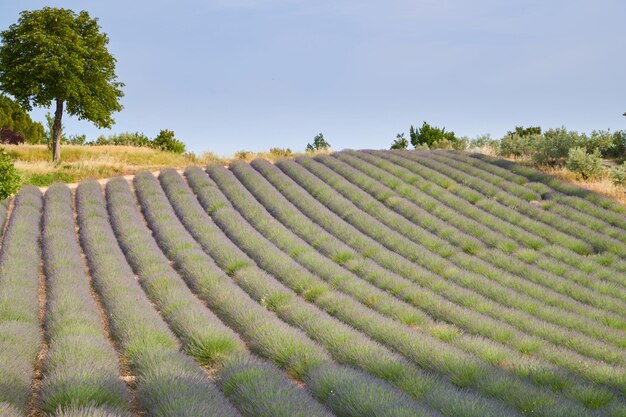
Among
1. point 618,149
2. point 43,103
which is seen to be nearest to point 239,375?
point 618,149

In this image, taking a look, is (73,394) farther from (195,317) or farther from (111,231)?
(111,231)

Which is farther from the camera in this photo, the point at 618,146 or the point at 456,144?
the point at 456,144

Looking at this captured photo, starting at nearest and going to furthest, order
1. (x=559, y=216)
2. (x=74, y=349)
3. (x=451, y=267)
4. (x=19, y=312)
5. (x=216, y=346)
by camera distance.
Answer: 1. (x=74, y=349)
2. (x=216, y=346)
3. (x=19, y=312)
4. (x=451, y=267)
5. (x=559, y=216)

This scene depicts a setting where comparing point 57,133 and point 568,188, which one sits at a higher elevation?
point 57,133

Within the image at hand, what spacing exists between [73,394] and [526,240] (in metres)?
10.4

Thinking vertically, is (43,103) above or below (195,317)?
above

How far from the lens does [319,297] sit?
346 inches

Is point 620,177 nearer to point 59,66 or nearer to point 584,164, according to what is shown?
point 584,164

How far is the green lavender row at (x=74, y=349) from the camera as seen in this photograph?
15.0ft

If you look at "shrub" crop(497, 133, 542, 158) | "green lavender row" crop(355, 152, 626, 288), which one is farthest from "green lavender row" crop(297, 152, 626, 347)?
"shrub" crop(497, 133, 542, 158)

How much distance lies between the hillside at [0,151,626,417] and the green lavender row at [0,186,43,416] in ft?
0.12

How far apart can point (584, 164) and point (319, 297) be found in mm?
12010

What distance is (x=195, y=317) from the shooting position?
23.5 ft

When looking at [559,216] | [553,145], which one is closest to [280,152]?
[553,145]
